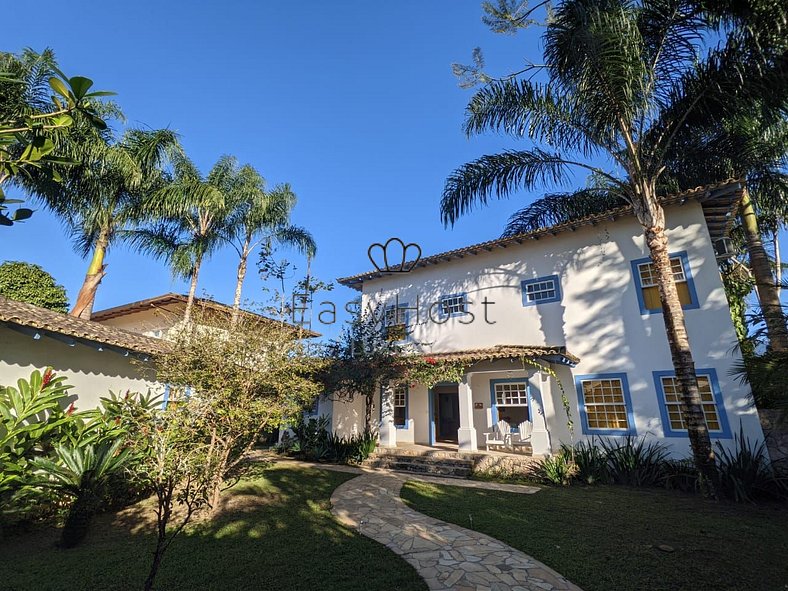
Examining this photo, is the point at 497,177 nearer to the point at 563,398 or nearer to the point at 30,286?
the point at 563,398

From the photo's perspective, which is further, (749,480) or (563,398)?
(563,398)

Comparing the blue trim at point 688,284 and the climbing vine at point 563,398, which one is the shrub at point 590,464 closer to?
the climbing vine at point 563,398

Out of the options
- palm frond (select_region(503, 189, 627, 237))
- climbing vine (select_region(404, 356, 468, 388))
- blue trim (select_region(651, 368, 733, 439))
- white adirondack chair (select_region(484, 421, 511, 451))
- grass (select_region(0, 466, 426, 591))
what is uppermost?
palm frond (select_region(503, 189, 627, 237))

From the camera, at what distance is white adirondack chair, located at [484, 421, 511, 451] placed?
1366 centimetres

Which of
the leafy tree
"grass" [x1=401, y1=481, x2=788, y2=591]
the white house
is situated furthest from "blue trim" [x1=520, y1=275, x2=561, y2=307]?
the leafy tree

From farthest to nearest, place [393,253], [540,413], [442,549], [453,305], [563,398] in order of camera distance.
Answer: [453,305]
[393,253]
[540,413]
[563,398]
[442,549]

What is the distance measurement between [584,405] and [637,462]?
91.0 inches

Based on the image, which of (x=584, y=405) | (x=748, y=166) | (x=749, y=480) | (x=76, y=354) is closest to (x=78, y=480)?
(x=76, y=354)

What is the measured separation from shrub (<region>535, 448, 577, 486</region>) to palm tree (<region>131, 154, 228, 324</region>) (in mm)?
14180

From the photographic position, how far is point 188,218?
17047 mm

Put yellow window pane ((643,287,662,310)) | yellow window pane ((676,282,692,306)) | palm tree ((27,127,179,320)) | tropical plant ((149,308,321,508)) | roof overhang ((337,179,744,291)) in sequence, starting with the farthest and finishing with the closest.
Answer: palm tree ((27,127,179,320)) → yellow window pane ((643,287,662,310)) → yellow window pane ((676,282,692,306)) → roof overhang ((337,179,744,291)) → tropical plant ((149,308,321,508))

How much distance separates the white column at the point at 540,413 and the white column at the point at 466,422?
2.00m

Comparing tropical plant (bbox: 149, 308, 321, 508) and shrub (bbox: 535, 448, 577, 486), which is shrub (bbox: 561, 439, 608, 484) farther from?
tropical plant (bbox: 149, 308, 321, 508)

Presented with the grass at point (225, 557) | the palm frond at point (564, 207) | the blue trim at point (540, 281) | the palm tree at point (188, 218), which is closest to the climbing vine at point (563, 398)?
the blue trim at point (540, 281)
